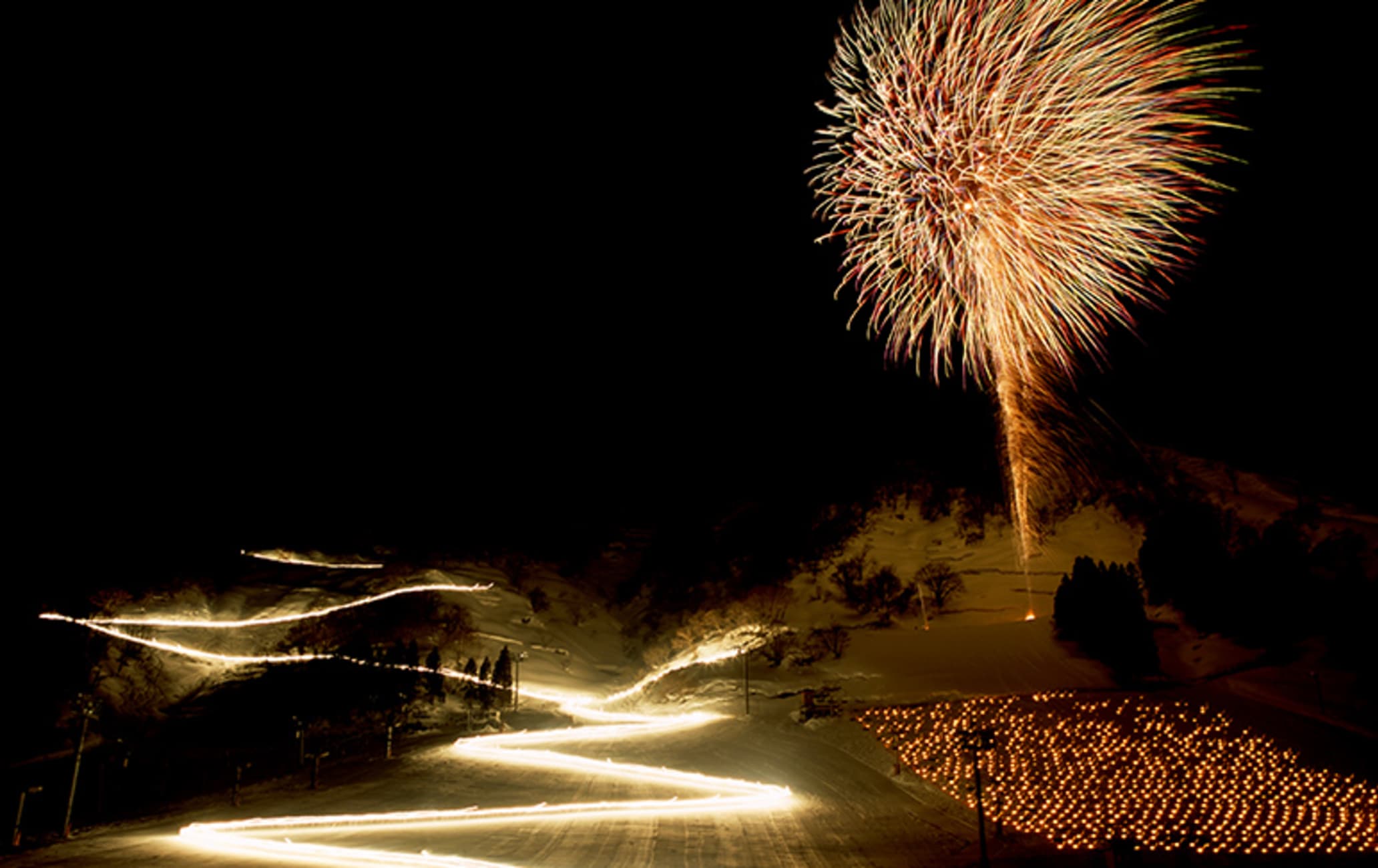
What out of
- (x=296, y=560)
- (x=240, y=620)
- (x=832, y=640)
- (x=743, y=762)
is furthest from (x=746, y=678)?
(x=296, y=560)

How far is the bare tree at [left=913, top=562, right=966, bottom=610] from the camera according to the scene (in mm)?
31391

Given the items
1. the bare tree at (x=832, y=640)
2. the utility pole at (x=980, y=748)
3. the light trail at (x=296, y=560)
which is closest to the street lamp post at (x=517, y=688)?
the bare tree at (x=832, y=640)

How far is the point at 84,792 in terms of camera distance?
22109 millimetres

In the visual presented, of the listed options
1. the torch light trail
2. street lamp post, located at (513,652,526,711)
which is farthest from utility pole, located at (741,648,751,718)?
the torch light trail

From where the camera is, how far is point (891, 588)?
3281 cm

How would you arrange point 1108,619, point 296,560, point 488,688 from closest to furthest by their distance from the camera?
1. point 1108,619
2. point 488,688
3. point 296,560

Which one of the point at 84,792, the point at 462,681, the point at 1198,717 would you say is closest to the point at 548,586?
the point at 462,681

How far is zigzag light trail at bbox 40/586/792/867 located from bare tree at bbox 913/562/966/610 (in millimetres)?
6860

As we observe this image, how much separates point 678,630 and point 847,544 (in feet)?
28.2

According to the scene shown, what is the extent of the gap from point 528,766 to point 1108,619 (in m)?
15.8

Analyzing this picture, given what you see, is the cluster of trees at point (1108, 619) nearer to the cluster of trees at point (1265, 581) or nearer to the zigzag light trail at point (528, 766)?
the cluster of trees at point (1265, 581)

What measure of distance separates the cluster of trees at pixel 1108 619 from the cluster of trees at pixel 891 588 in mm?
6543

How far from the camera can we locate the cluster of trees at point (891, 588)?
31531 mm

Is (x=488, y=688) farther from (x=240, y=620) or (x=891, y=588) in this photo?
(x=891, y=588)
